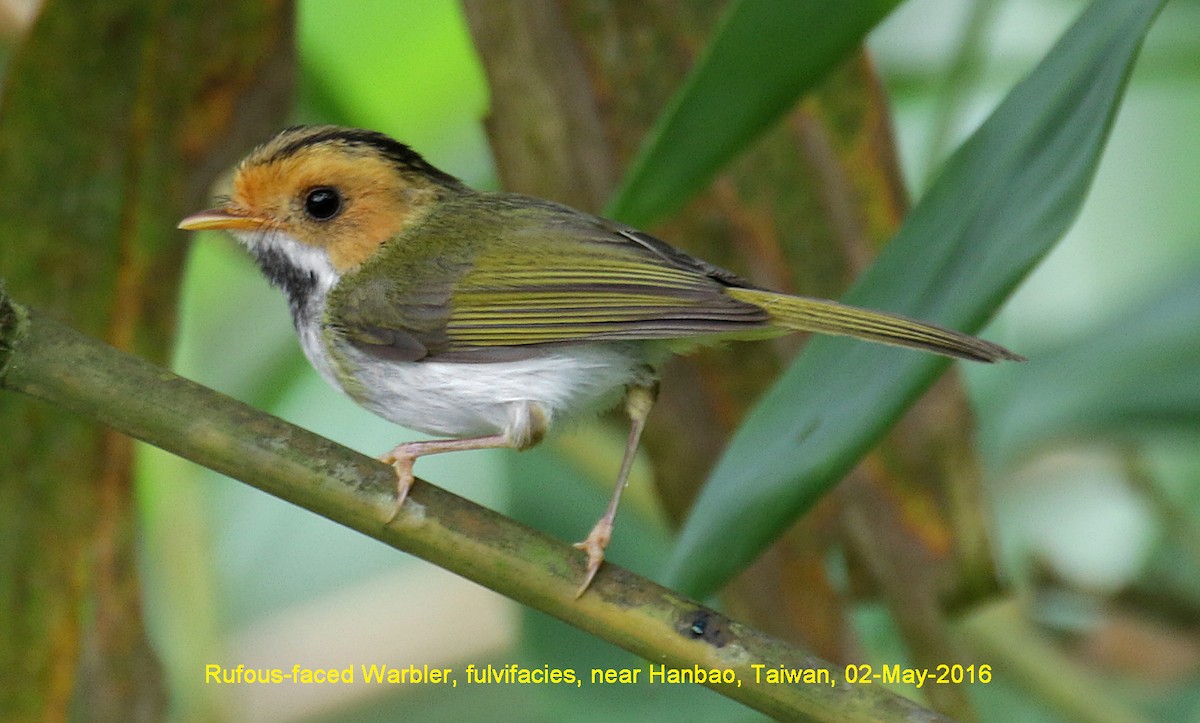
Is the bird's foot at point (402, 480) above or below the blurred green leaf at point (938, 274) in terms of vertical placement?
below

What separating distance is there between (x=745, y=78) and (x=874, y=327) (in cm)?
35

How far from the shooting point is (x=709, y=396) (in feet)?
8.82

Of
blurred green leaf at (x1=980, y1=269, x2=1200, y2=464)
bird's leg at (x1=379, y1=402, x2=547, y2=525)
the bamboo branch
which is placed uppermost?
blurred green leaf at (x1=980, y1=269, x2=1200, y2=464)

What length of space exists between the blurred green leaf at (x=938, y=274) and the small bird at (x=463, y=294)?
293 millimetres

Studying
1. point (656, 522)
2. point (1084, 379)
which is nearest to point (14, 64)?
point (656, 522)

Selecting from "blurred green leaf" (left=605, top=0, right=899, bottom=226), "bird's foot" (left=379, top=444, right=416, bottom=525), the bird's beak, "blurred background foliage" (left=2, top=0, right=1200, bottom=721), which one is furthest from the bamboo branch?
"blurred background foliage" (left=2, top=0, right=1200, bottom=721)

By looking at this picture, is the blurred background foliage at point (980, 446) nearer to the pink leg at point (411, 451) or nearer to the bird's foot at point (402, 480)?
the pink leg at point (411, 451)

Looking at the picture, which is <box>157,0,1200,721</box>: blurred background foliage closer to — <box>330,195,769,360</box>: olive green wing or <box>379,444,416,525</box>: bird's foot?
<box>330,195,769,360</box>: olive green wing

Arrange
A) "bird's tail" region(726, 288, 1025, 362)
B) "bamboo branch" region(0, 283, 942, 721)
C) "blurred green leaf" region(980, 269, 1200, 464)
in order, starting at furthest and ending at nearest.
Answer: "blurred green leaf" region(980, 269, 1200, 464) < "bird's tail" region(726, 288, 1025, 362) < "bamboo branch" region(0, 283, 942, 721)

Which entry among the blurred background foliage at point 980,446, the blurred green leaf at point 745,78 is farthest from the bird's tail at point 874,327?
the blurred background foliage at point 980,446

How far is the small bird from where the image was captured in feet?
6.86

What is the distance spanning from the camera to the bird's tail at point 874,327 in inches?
64.1

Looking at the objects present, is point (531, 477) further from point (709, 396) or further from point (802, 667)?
point (802, 667)

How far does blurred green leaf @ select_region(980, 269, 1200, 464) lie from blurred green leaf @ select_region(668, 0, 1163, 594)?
4.36 feet
